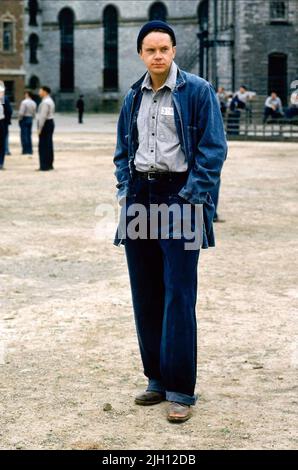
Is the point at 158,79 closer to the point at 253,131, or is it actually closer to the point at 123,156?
the point at 123,156

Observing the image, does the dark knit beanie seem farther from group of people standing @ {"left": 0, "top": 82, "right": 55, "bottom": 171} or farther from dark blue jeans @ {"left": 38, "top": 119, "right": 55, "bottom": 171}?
dark blue jeans @ {"left": 38, "top": 119, "right": 55, "bottom": 171}

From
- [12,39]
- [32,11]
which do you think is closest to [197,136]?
[12,39]

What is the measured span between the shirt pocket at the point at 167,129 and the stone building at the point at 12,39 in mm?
52922

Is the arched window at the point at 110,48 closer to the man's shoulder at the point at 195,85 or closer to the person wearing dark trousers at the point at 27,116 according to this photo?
the person wearing dark trousers at the point at 27,116

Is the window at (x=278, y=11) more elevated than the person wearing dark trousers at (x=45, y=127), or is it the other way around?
the window at (x=278, y=11)

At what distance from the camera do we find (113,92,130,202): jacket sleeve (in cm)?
479

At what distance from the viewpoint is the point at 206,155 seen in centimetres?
453

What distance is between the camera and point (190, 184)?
179 inches

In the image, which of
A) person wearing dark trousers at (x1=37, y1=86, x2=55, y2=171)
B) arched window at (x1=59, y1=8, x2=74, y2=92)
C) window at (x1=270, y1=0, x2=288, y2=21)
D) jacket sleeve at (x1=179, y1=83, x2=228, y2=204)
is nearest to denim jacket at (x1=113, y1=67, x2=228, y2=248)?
jacket sleeve at (x1=179, y1=83, x2=228, y2=204)

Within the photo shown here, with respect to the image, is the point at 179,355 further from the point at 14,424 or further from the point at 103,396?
the point at 14,424

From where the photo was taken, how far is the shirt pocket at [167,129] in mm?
4648

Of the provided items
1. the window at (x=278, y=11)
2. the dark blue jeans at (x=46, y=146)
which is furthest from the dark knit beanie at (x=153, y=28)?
the window at (x=278, y=11)
